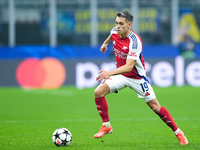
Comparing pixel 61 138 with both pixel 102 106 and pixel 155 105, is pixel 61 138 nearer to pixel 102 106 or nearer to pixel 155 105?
pixel 102 106

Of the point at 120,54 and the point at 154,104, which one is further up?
the point at 120,54

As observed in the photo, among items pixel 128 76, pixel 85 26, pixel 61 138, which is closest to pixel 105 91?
pixel 128 76

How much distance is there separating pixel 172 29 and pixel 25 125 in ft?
57.9

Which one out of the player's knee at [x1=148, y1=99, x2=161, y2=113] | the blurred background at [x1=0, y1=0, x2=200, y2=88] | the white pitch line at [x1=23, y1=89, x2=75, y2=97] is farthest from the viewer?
the blurred background at [x1=0, y1=0, x2=200, y2=88]

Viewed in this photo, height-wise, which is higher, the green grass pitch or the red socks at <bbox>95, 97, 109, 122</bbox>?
the red socks at <bbox>95, 97, 109, 122</bbox>

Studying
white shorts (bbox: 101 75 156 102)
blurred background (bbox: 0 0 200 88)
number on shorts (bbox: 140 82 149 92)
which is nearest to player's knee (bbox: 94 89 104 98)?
white shorts (bbox: 101 75 156 102)

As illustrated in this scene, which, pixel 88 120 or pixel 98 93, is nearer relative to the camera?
pixel 98 93

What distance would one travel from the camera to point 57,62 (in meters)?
17.9

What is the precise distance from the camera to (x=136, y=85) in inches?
278

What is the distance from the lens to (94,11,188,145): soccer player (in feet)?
22.4

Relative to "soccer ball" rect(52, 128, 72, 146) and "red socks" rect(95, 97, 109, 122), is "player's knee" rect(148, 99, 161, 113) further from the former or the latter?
"soccer ball" rect(52, 128, 72, 146)

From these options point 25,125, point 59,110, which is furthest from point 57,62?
point 25,125

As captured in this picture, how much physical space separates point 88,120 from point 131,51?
127 inches

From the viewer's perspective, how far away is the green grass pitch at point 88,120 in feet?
22.3
